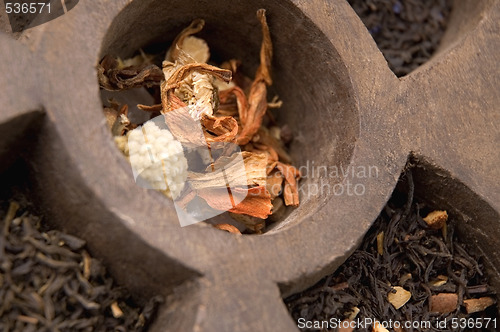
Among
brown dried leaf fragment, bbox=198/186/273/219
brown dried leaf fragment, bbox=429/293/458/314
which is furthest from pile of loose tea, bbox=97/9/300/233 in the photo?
brown dried leaf fragment, bbox=429/293/458/314

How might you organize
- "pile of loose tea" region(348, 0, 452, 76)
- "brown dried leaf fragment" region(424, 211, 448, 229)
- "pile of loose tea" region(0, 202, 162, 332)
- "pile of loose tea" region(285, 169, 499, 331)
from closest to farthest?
"pile of loose tea" region(0, 202, 162, 332) < "pile of loose tea" region(285, 169, 499, 331) < "brown dried leaf fragment" region(424, 211, 448, 229) < "pile of loose tea" region(348, 0, 452, 76)

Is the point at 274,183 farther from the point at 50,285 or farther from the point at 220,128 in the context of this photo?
the point at 50,285

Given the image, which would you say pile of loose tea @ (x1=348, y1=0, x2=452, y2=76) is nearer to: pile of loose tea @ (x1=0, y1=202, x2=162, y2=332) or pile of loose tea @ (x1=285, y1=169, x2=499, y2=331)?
pile of loose tea @ (x1=285, y1=169, x2=499, y2=331)

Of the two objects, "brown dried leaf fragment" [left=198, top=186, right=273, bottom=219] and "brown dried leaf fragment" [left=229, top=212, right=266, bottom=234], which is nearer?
"brown dried leaf fragment" [left=198, top=186, right=273, bottom=219]

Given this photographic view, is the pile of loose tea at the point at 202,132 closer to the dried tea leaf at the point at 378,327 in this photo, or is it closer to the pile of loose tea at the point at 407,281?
the pile of loose tea at the point at 407,281

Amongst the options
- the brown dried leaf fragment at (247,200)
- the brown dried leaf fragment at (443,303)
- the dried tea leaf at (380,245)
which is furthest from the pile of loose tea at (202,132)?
the brown dried leaf fragment at (443,303)

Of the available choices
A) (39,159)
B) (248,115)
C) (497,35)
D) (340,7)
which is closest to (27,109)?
(39,159)

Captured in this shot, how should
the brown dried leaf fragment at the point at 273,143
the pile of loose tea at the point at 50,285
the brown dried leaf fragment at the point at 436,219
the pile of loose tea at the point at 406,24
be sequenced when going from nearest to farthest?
the pile of loose tea at the point at 50,285
the brown dried leaf fragment at the point at 436,219
the brown dried leaf fragment at the point at 273,143
the pile of loose tea at the point at 406,24

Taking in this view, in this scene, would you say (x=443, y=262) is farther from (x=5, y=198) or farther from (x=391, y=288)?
(x=5, y=198)

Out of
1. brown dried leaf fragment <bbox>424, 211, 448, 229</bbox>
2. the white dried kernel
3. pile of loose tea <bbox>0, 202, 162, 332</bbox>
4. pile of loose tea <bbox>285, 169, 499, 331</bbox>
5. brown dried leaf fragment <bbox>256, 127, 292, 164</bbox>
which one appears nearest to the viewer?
pile of loose tea <bbox>0, 202, 162, 332</bbox>
